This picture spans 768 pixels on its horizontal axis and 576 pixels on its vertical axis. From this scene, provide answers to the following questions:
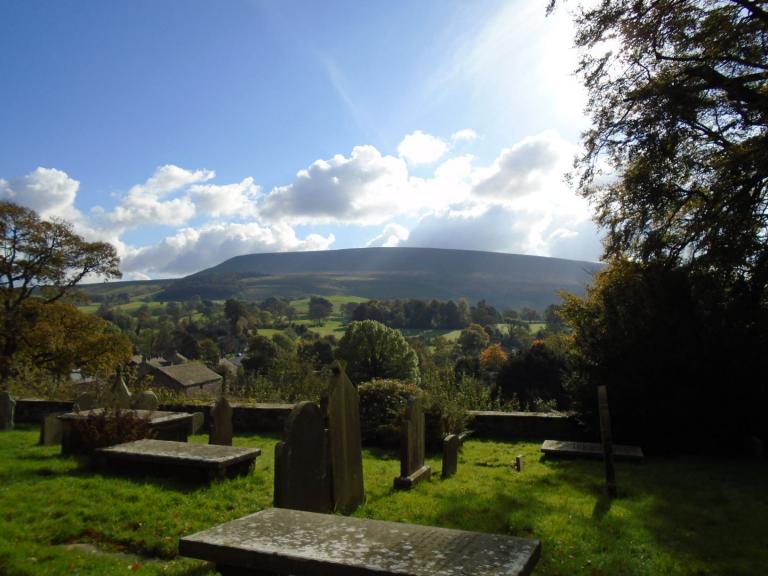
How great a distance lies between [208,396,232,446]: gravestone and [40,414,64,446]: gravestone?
3674 mm

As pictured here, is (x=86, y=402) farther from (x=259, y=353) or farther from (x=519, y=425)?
(x=259, y=353)

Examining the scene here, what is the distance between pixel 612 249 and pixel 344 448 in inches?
427

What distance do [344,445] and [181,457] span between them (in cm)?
273

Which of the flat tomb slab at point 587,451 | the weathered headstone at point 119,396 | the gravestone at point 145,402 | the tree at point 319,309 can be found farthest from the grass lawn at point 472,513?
the tree at point 319,309

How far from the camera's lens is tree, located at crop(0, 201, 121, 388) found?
876 inches

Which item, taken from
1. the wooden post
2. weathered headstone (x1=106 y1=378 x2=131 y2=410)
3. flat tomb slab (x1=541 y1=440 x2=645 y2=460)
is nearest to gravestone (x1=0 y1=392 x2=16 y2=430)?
weathered headstone (x1=106 y1=378 x2=131 y2=410)

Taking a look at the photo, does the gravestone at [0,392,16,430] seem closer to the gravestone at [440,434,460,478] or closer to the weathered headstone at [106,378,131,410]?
the weathered headstone at [106,378,131,410]

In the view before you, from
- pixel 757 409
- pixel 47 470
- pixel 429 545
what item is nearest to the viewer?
pixel 429 545

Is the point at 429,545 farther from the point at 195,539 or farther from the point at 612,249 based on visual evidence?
the point at 612,249

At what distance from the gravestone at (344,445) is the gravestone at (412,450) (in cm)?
114

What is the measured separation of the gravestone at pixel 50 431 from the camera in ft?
36.9

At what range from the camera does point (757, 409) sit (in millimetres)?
11109

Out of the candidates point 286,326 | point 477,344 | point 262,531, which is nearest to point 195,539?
point 262,531

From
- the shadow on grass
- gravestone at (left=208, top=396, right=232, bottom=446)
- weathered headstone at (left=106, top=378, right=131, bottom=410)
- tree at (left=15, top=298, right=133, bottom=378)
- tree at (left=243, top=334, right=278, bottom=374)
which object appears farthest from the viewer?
tree at (left=243, top=334, right=278, bottom=374)
